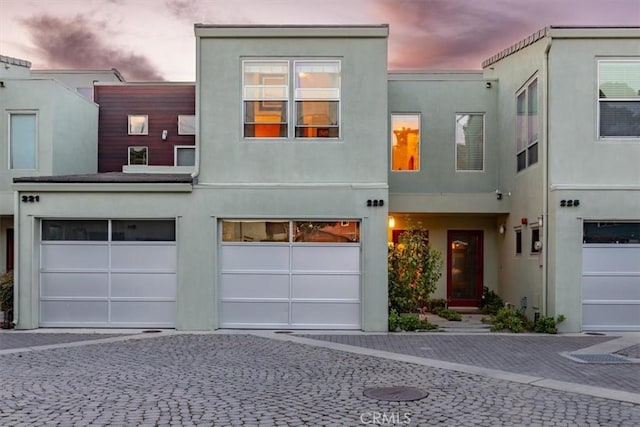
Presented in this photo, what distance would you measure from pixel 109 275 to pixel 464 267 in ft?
32.4

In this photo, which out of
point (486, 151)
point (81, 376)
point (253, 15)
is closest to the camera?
point (81, 376)

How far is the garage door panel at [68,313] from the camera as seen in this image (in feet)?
44.4

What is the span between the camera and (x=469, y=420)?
673 cm

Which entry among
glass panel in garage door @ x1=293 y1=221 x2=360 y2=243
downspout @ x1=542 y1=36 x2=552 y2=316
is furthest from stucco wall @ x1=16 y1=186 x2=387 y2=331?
downspout @ x1=542 y1=36 x2=552 y2=316

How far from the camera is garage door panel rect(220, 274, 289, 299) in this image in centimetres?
1348

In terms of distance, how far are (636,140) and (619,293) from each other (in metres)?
3.42

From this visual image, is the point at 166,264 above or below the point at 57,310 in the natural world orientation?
above

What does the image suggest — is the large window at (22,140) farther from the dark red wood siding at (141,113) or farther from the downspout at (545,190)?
the downspout at (545,190)

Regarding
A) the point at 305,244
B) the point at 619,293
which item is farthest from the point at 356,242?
the point at 619,293

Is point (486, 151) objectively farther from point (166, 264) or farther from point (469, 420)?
point (469, 420)

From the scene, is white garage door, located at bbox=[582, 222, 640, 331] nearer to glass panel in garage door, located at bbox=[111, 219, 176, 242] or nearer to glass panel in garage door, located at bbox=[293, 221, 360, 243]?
glass panel in garage door, located at bbox=[293, 221, 360, 243]

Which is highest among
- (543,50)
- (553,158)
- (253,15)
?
(253,15)

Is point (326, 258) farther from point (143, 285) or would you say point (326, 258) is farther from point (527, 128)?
point (527, 128)

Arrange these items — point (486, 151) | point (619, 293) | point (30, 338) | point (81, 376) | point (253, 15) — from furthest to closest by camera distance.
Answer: point (486, 151)
point (253, 15)
point (619, 293)
point (30, 338)
point (81, 376)
